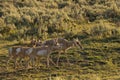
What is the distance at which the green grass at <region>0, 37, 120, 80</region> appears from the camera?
1280 centimetres

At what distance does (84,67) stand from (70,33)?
5.00 metres

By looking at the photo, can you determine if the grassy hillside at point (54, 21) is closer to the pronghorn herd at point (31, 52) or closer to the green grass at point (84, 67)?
the green grass at point (84, 67)

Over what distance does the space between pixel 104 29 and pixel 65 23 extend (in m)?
2.91

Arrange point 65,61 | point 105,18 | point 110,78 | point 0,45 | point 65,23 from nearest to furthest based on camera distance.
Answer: point 110,78 < point 65,61 < point 0,45 < point 65,23 < point 105,18

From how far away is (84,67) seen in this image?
1398 cm

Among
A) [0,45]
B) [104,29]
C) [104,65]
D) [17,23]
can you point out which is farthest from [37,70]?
[17,23]

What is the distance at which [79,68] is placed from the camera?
45.5 feet

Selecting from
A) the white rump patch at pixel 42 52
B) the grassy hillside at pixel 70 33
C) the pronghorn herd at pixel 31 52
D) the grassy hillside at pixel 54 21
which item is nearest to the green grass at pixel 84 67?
the grassy hillside at pixel 70 33

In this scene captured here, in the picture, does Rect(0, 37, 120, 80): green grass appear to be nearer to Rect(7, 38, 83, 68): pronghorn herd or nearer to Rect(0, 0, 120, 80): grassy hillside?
Rect(0, 0, 120, 80): grassy hillside

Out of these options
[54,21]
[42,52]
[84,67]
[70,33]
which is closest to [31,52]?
[42,52]

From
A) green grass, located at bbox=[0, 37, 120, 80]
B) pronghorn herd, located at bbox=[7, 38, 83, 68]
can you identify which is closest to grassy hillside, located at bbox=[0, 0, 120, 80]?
green grass, located at bbox=[0, 37, 120, 80]

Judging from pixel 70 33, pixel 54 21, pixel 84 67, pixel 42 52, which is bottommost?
pixel 84 67

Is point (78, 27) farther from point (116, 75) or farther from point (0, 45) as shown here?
point (116, 75)

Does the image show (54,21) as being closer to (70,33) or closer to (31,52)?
(70,33)
